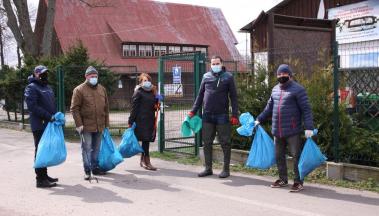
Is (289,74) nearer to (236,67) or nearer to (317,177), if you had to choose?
(317,177)

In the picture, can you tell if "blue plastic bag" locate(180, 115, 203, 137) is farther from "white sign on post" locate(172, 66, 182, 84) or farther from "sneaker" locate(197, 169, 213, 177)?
"white sign on post" locate(172, 66, 182, 84)

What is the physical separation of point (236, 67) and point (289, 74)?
11.8ft

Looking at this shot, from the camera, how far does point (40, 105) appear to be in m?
7.55

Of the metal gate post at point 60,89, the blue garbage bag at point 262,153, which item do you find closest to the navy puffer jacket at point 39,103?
the blue garbage bag at point 262,153

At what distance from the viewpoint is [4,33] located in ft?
144

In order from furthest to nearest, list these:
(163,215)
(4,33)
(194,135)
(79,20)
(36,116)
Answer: (4,33) < (79,20) < (194,135) < (36,116) < (163,215)

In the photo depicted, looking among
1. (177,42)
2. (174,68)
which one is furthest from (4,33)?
(174,68)

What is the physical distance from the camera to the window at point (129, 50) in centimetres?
3893

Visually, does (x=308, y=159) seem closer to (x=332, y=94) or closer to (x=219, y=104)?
(x=332, y=94)

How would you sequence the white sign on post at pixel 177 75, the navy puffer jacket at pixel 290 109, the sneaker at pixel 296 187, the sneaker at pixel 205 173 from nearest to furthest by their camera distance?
the navy puffer jacket at pixel 290 109 < the sneaker at pixel 296 187 < the sneaker at pixel 205 173 < the white sign on post at pixel 177 75

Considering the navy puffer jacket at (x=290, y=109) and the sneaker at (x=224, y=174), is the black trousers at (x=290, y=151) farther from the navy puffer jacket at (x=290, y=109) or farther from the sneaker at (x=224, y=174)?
the sneaker at (x=224, y=174)

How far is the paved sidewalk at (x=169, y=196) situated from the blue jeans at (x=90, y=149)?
297mm

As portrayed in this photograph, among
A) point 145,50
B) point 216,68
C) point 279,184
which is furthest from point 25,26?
point 145,50

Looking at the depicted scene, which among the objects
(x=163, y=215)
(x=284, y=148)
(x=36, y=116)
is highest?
(x=36, y=116)
